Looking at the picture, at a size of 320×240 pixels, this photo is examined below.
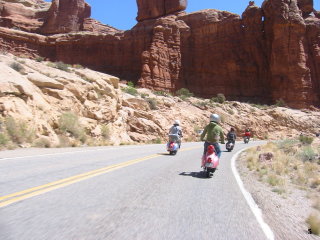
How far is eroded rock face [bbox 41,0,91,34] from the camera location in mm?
67500

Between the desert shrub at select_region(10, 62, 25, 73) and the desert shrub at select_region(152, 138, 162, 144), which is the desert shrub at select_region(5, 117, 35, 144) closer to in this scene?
the desert shrub at select_region(10, 62, 25, 73)

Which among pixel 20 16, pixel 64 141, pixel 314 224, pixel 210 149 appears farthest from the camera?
pixel 20 16

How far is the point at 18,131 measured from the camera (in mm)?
16234

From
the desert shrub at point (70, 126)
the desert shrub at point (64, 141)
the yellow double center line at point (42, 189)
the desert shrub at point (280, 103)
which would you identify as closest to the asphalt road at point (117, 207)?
the yellow double center line at point (42, 189)

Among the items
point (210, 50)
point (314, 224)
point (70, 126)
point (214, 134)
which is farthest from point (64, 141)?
point (210, 50)

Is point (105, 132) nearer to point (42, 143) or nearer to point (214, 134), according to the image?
point (42, 143)

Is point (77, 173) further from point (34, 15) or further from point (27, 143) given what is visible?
point (34, 15)

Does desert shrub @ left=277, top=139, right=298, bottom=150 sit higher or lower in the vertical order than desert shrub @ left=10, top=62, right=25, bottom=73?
lower

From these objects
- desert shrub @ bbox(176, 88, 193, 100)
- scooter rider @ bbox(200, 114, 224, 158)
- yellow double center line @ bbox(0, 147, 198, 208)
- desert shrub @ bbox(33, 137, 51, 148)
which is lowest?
yellow double center line @ bbox(0, 147, 198, 208)

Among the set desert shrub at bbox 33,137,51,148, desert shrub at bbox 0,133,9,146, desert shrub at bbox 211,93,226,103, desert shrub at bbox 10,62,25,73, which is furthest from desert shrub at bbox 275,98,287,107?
desert shrub at bbox 0,133,9,146

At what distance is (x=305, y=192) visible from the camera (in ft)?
25.9

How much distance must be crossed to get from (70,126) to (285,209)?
1687 centimetres

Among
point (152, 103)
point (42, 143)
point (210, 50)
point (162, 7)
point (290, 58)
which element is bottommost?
point (42, 143)

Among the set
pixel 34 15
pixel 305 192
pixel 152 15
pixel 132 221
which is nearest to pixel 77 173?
pixel 132 221
